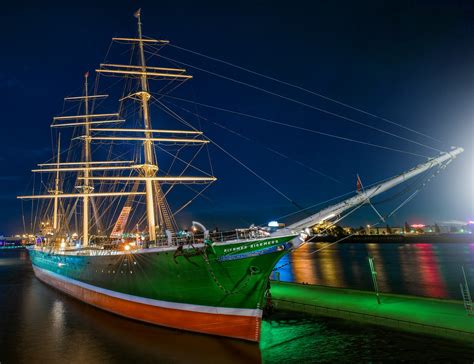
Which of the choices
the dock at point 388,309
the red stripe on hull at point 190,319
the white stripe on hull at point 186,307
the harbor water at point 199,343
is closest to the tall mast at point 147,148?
the white stripe on hull at point 186,307

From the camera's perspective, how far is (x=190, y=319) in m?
14.2

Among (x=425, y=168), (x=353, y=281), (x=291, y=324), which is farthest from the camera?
(x=353, y=281)

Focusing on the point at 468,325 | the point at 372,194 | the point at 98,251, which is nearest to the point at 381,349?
the point at 468,325

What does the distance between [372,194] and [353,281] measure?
86.5 feet

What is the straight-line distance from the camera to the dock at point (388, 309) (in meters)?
12.1

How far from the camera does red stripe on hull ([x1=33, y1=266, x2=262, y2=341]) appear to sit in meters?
13.0

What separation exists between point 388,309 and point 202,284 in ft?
27.5

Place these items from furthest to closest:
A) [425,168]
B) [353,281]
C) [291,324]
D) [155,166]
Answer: [353,281]
[155,166]
[291,324]
[425,168]

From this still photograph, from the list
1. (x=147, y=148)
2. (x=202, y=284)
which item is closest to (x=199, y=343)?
(x=202, y=284)

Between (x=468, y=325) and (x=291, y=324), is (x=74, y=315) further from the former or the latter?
(x=468, y=325)

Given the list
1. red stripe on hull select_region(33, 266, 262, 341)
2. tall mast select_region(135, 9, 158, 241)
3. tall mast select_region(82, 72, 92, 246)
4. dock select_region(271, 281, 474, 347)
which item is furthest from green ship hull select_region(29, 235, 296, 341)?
tall mast select_region(82, 72, 92, 246)

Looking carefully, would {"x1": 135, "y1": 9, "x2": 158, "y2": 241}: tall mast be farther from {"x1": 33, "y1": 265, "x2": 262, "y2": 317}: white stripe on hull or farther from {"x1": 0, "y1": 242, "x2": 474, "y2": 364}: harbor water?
{"x1": 0, "y1": 242, "x2": 474, "y2": 364}: harbor water

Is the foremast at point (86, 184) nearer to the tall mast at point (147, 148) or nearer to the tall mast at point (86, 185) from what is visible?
the tall mast at point (86, 185)

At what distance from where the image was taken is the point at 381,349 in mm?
12047
